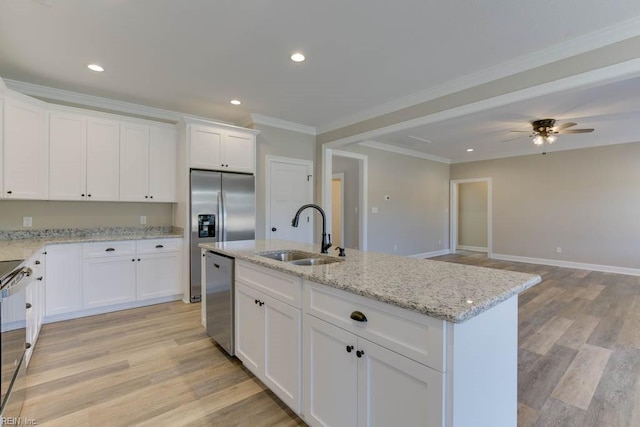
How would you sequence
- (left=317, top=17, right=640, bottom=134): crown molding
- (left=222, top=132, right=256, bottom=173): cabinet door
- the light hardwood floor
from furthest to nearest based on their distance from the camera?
(left=222, top=132, right=256, bottom=173): cabinet door → (left=317, top=17, right=640, bottom=134): crown molding → the light hardwood floor

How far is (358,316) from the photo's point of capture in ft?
4.17

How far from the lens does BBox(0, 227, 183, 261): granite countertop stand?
310 centimetres

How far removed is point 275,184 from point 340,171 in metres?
2.46

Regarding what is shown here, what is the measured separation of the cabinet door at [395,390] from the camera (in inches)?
40.5

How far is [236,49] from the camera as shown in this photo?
2666mm

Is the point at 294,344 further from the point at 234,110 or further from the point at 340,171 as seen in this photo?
the point at 340,171

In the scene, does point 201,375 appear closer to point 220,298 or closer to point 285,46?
point 220,298

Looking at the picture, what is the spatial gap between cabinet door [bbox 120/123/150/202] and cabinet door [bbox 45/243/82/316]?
87 centimetres

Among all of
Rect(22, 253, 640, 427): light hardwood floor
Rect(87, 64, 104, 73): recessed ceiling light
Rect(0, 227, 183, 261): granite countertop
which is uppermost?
Rect(87, 64, 104, 73): recessed ceiling light

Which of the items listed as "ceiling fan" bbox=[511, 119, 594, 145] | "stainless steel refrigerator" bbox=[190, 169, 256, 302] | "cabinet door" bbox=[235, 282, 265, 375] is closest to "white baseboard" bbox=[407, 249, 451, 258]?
"ceiling fan" bbox=[511, 119, 594, 145]

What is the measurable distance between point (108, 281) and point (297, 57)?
324cm

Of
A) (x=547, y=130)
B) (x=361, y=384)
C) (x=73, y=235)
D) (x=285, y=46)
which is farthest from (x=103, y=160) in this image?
(x=547, y=130)

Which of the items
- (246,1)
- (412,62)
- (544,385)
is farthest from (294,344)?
(412,62)

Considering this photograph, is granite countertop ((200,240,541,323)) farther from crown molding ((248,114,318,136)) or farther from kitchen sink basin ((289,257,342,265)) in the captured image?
crown molding ((248,114,318,136))
